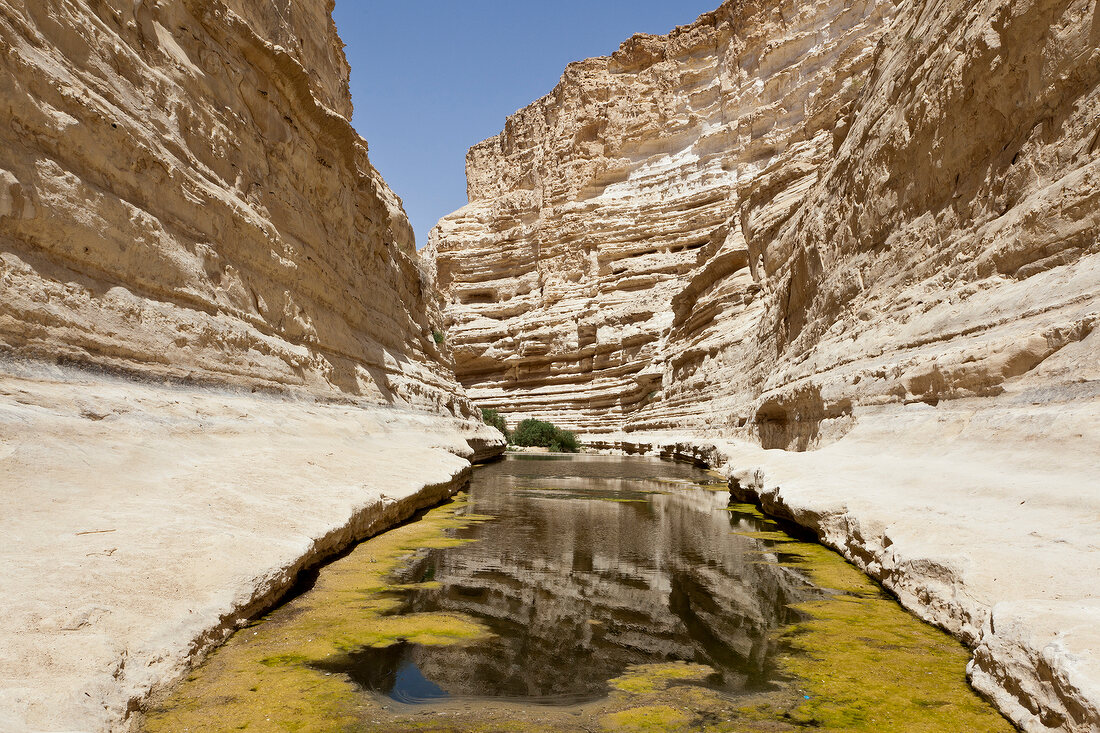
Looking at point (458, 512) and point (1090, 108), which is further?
point (458, 512)

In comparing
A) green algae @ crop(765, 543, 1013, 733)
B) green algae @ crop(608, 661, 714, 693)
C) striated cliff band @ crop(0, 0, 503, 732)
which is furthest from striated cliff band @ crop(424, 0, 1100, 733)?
striated cliff band @ crop(0, 0, 503, 732)

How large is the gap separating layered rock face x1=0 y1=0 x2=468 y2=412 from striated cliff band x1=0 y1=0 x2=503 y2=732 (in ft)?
0.11

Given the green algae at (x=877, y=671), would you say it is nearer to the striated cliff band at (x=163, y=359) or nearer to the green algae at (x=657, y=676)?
the green algae at (x=657, y=676)

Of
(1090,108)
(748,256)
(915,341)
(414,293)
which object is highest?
(748,256)

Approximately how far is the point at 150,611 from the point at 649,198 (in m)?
45.5

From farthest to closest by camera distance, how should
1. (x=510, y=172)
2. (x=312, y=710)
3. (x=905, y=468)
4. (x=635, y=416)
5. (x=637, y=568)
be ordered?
(x=510, y=172), (x=635, y=416), (x=905, y=468), (x=637, y=568), (x=312, y=710)

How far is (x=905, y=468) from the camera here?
6.88m

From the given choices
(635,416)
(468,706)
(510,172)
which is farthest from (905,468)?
(510,172)

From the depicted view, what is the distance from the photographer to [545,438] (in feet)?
111

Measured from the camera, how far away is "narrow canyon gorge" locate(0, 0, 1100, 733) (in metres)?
3.31

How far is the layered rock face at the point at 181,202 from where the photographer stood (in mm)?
5832

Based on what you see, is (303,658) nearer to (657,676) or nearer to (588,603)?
(657,676)

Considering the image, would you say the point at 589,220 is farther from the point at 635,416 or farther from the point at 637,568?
the point at 637,568

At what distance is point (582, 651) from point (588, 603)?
108 cm
